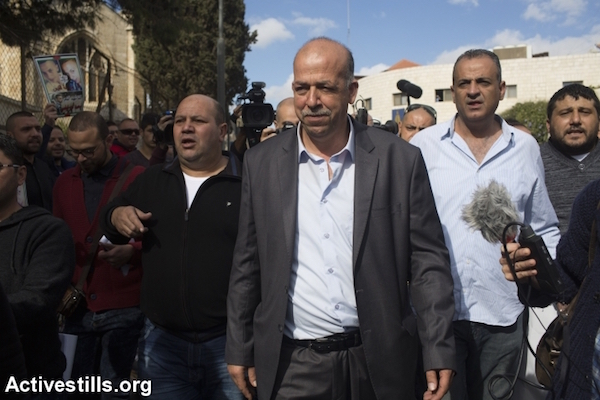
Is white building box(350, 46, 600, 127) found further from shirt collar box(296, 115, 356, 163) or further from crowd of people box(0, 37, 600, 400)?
shirt collar box(296, 115, 356, 163)

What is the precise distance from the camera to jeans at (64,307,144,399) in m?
4.04

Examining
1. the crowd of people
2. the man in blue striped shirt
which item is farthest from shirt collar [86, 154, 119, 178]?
the man in blue striped shirt

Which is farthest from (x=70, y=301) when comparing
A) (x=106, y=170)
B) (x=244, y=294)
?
(x=244, y=294)

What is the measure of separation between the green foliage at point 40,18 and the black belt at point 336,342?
6.98m

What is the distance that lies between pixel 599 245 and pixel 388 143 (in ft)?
3.18

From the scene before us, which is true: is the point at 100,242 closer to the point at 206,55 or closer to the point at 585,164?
the point at 585,164

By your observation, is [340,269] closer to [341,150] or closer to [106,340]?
[341,150]

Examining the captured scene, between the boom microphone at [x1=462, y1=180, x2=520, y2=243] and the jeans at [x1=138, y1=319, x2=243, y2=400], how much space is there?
1498 millimetres

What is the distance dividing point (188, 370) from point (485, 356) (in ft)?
5.31

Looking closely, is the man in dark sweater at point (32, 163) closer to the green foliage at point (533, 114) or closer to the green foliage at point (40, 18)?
the green foliage at point (40, 18)

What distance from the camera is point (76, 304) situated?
3.92 metres

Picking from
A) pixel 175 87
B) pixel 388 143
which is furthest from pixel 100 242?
pixel 175 87

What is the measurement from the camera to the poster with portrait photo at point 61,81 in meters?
7.41

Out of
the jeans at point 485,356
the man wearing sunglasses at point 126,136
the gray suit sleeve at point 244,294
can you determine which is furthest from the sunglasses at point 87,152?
the man wearing sunglasses at point 126,136
